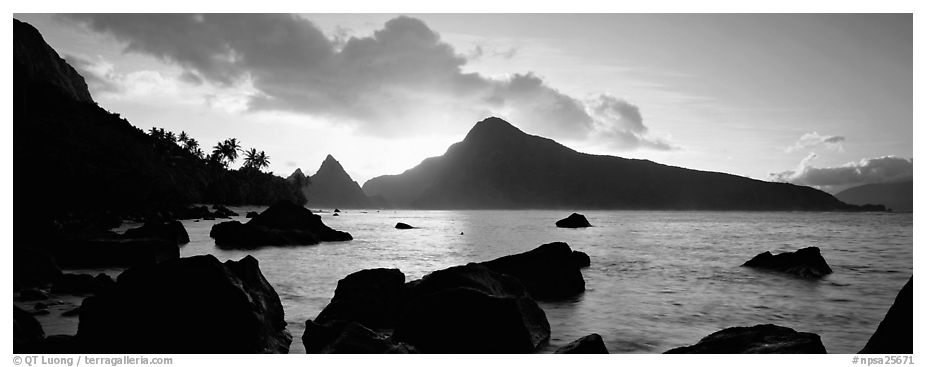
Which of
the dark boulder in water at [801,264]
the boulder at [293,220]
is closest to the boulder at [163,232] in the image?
the boulder at [293,220]

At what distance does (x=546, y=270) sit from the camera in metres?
14.4

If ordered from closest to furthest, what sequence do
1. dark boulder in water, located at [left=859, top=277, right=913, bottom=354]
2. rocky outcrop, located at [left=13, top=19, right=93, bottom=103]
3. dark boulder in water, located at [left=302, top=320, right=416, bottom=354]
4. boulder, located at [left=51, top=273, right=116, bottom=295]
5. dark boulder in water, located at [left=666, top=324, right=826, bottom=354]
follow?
dark boulder in water, located at [left=859, top=277, right=913, bottom=354]
dark boulder in water, located at [left=666, top=324, right=826, bottom=354]
dark boulder in water, located at [left=302, top=320, right=416, bottom=354]
boulder, located at [left=51, top=273, right=116, bottom=295]
rocky outcrop, located at [left=13, top=19, right=93, bottom=103]

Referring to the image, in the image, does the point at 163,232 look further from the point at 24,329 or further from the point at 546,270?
the point at 24,329

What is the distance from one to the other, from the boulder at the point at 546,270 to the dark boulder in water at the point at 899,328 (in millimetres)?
8540

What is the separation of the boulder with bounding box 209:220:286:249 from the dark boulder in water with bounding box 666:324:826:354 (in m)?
27.3

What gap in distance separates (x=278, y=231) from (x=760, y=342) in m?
29.5

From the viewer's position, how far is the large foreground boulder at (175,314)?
6.89 m

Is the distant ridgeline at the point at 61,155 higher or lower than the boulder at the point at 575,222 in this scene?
higher

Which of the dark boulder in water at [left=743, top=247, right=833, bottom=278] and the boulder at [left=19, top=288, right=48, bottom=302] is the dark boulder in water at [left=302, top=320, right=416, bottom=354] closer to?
the boulder at [left=19, top=288, right=48, bottom=302]

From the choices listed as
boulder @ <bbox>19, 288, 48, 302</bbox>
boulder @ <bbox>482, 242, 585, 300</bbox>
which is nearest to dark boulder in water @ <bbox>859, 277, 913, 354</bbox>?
boulder @ <bbox>482, 242, 585, 300</bbox>

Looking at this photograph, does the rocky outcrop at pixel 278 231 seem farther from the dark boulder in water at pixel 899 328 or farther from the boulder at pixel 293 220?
the dark boulder in water at pixel 899 328

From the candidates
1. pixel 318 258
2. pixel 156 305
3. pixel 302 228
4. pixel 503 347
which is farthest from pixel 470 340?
pixel 302 228

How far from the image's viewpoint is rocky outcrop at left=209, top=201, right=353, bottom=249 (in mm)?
30016

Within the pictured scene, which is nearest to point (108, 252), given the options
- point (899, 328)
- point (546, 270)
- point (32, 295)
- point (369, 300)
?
point (32, 295)
